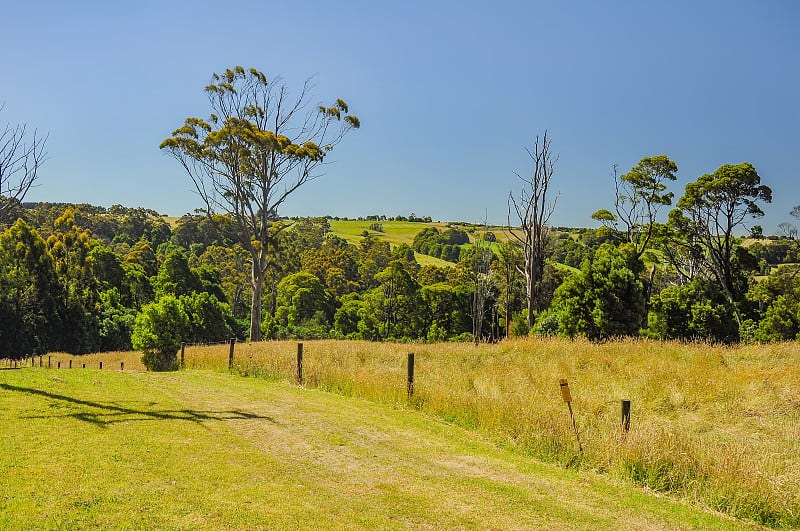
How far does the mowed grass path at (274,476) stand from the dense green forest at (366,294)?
18008 mm

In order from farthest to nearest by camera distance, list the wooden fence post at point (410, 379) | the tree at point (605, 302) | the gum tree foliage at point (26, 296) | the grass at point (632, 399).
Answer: the gum tree foliage at point (26, 296)
the tree at point (605, 302)
the wooden fence post at point (410, 379)
the grass at point (632, 399)

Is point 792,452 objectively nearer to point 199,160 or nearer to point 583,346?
point 583,346

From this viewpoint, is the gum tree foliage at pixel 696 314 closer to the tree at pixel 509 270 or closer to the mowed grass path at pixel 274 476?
the tree at pixel 509 270

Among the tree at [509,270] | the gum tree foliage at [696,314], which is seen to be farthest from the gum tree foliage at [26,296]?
the gum tree foliage at [696,314]

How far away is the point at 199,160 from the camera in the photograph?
105 ft

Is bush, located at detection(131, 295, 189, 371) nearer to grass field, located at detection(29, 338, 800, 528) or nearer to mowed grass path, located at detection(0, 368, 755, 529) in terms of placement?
grass field, located at detection(29, 338, 800, 528)

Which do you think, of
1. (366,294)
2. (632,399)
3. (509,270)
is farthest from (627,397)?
(366,294)

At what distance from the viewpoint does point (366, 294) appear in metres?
58.8

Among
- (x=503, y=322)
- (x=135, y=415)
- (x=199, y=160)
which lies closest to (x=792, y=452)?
(x=135, y=415)

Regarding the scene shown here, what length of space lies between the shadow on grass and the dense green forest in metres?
16.4

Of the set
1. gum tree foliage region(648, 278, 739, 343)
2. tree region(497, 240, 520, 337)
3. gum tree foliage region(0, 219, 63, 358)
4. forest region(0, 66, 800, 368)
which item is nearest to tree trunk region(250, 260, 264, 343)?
forest region(0, 66, 800, 368)

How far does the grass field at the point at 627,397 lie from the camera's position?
6.97 metres

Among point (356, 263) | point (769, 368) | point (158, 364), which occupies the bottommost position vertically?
point (158, 364)

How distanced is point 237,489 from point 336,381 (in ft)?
26.5
